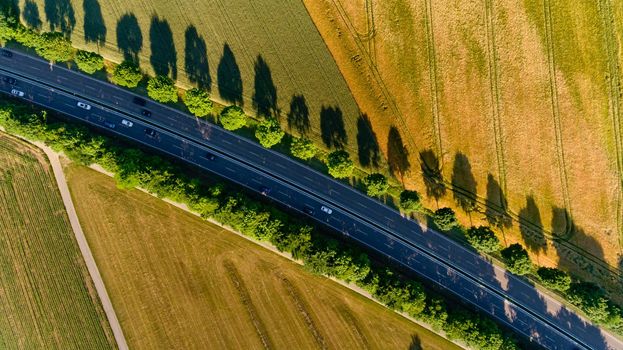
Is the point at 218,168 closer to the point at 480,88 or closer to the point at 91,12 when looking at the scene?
the point at 91,12

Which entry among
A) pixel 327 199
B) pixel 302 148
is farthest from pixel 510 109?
pixel 302 148

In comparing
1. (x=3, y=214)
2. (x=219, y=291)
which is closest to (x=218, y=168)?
(x=219, y=291)

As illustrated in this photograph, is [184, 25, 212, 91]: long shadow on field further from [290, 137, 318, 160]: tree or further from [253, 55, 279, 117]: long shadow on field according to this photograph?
[290, 137, 318, 160]: tree

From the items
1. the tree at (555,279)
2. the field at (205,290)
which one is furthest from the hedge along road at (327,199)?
Result: the field at (205,290)

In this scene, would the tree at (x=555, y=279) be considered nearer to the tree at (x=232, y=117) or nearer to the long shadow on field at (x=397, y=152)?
the long shadow on field at (x=397, y=152)

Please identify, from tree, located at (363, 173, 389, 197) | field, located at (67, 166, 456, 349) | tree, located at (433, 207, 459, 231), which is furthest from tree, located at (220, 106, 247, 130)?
tree, located at (433, 207, 459, 231)

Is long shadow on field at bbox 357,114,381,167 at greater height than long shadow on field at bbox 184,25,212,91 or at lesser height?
greater
